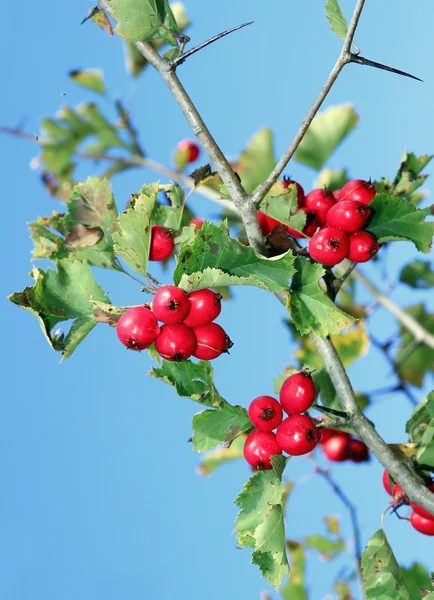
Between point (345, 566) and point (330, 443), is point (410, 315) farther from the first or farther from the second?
point (345, 566)

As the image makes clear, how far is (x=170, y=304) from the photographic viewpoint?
192 centimetres

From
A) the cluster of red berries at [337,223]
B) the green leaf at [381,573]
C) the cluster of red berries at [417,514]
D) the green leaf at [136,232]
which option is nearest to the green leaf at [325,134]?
the cluster of red berries at [337,223]

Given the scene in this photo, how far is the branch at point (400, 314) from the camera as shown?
154 inches

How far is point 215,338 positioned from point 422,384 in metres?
2.66

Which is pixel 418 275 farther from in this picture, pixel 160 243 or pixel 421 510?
pixel 160 243

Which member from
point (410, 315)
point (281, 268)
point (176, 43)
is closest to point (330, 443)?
point (410, 315)

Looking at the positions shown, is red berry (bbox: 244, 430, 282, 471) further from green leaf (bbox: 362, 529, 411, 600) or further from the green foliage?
green leaf (bbox: 362, 529, 411, 600)

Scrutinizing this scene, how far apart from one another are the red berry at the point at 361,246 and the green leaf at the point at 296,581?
6.42ft

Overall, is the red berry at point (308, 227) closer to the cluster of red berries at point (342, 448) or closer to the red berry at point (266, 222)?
the red berry at point (266, 222)

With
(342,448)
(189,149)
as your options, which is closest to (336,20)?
(342,448)

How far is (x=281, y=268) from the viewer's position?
6.48ft

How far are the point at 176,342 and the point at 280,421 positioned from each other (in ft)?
1.65

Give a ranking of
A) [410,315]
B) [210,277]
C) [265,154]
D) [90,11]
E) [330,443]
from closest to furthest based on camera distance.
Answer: [210,277], [90,11], [330,443], [265,154], [410,315]

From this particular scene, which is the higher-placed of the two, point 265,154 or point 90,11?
point 265,154
